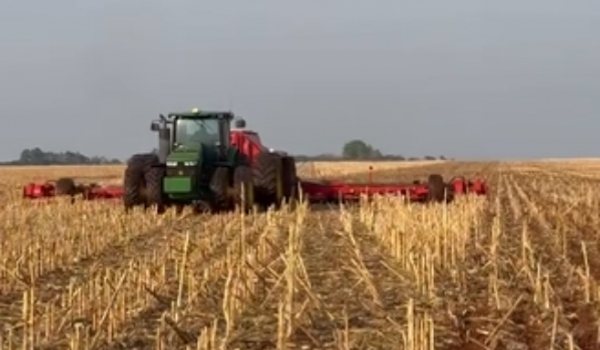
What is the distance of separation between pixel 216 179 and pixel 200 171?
0.37m

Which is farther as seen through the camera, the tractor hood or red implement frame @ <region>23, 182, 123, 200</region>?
red implement frame @ <region>23, 182, 123, 200</region>

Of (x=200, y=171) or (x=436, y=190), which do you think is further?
(x=436, y=190)

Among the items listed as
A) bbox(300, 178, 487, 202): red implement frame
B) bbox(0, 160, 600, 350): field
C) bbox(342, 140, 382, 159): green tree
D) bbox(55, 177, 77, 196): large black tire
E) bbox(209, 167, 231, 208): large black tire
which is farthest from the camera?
bbox(342, 140, 382, 159): green tree

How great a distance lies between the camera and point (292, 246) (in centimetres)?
770

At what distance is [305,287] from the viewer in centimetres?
775

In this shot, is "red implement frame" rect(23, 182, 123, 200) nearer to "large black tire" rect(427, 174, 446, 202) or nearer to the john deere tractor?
the john deere tractor

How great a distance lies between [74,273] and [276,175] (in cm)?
934

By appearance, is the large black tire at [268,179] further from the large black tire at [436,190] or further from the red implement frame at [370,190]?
the large black tire at [436,190]

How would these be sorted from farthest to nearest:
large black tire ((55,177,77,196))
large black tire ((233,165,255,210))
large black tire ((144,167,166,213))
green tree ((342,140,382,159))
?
green tree ((342,140,382,159))
large black tire ((55,177,77,196))
large black tire ((144,167,166,213))
large black tire ((233,165,255,210))

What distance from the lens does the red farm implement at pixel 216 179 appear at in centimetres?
1956

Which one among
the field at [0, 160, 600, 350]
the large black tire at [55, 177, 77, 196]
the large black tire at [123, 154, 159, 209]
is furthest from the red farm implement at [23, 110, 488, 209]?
the field at [0, 160, 600, 350]

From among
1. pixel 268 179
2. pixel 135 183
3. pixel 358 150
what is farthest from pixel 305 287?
pixel 358 150

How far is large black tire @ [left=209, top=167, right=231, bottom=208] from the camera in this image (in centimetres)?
1944

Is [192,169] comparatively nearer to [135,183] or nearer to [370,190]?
[135,183]
